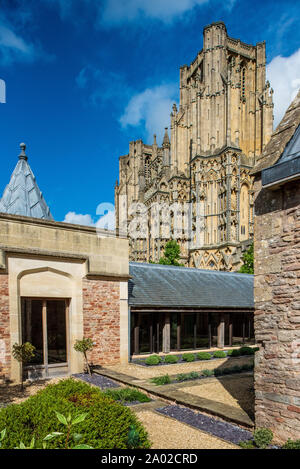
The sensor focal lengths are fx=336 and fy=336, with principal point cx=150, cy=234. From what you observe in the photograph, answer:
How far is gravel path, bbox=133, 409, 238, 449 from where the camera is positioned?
21.1 ft

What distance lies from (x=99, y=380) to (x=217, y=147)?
42.3 meters

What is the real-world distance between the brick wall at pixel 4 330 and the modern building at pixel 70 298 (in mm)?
31

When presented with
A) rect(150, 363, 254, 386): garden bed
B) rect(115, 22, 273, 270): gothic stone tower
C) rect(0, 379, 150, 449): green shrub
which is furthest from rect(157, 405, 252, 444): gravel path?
rect(115, 22, 273, 270): gothic stone tower

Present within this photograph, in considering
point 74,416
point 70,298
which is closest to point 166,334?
point 70,298

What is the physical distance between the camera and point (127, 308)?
14836mm

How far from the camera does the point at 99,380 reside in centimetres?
1162

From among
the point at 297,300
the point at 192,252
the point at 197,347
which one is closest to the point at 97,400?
the point at 297,300

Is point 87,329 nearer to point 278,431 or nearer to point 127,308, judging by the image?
point 127,308

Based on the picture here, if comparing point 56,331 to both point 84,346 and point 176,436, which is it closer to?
point 84,346

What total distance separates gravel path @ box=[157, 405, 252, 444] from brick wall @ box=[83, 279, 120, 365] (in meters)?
5.52

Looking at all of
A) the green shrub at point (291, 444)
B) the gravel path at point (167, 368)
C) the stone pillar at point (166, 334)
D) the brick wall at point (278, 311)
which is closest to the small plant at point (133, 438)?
the green shrub at point (291, 444)

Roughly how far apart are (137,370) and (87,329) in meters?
2.59

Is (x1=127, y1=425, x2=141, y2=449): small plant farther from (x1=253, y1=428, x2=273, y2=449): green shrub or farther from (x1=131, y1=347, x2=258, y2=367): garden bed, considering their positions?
(x1=131, y1=347, x2=258, y2=367): garden bed

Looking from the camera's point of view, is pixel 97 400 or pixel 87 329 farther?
pixel 87 329
